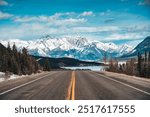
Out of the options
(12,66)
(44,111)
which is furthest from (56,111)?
(12,66)

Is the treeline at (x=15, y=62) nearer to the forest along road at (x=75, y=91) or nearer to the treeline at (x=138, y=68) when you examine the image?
the treeline at (x=138, y=68)

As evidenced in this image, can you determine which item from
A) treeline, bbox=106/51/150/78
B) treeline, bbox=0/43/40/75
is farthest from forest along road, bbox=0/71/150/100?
treeline, bbox=106/51/150/78

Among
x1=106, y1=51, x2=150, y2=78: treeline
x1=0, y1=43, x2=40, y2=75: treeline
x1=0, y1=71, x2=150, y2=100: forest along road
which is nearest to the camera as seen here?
x1=0, y1=71, x2=150, y2=100: forest along road

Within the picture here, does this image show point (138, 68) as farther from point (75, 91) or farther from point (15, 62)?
point (75, 91)

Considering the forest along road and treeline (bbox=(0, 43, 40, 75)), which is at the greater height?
treeline (bbox=(0, 43, 40, 75))

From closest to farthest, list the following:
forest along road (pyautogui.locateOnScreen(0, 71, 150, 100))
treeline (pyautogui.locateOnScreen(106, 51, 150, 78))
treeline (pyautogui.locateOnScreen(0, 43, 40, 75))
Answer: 1. forest along road (pyautogui.locateOnScreen(0, 71, 150, 100))
2. treeline (pyautogui.locateOnScreen(0, 43, 40, 75))
3. treeline (pyautogui.locateOnScreen(106, 51, 150, 78))

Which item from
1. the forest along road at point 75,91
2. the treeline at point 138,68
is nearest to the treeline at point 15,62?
the treeline at point 138,68

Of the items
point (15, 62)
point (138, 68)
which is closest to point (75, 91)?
point (15, 62)

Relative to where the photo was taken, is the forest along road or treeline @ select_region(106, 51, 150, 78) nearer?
the forest along road

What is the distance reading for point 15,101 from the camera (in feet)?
46.9

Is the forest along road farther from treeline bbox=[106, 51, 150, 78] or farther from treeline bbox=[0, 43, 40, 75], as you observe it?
treeline bbox=[106, 51, 150, 78]

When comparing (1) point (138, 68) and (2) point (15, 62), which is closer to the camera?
(2) point (15, 62)

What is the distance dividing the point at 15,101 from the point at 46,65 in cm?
9471

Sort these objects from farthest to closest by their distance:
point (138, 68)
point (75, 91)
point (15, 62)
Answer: point (138, 68) < point (15, 62) < point (75, 91)
